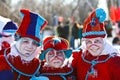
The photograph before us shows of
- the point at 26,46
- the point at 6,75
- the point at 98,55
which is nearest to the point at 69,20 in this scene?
the point at 98,55

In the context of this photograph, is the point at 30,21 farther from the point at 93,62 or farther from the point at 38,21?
the point at 93,62

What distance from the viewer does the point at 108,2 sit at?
867 inches

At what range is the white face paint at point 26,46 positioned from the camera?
454 cm

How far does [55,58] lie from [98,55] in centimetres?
48

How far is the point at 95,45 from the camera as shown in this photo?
472 centimetres

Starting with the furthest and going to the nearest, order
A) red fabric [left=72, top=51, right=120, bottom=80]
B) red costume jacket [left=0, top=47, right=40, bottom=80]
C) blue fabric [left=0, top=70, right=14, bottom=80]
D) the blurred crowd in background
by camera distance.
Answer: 1. the blurred crowd in background
2. red fabric [left=72, top=51, right=120, bottom=80]
3. red costume jacket [left=0, top=47, right=40, bottom=80]
4. blue fabric [left=0, top=70, right=14, bottom=80]

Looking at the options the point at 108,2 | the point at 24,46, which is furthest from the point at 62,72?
the point at 108,2

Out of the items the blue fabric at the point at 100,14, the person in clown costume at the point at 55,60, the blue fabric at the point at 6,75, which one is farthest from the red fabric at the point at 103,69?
the blue fabric at the point at 6,75

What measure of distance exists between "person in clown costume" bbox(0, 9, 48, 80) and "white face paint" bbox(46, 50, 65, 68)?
0.67 feet

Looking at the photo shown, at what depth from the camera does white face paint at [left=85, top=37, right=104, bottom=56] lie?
472cm

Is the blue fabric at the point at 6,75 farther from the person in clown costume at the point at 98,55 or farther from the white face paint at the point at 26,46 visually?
the person in clown costume at the point at 98,55

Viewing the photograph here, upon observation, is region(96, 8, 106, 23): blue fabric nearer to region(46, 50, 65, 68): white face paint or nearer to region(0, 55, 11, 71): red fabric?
region(46, 50, 65, 68): white face paint

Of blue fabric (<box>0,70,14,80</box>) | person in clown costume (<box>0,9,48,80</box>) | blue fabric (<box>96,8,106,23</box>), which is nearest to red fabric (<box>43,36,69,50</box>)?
person in clown costume (<box>0,9,48,80</box>)

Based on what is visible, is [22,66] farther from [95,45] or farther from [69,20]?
[69,20]
